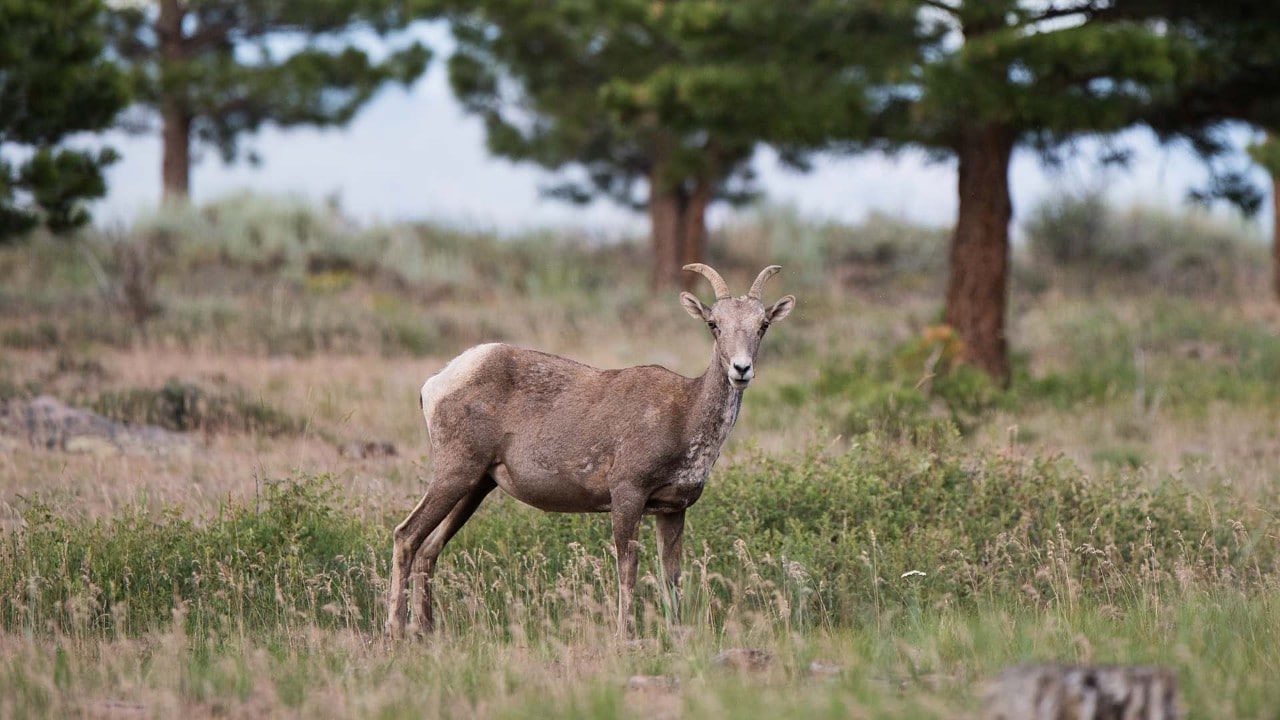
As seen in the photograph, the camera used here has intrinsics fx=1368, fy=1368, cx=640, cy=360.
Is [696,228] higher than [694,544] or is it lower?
higher

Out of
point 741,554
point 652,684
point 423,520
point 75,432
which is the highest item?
point 75,432

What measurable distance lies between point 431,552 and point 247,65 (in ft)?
66.3

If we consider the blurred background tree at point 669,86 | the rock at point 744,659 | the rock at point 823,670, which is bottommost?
the rock at point 823,670

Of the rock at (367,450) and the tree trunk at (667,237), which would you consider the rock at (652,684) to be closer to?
the rock at (367,450)

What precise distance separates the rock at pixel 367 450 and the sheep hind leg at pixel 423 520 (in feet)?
12.2

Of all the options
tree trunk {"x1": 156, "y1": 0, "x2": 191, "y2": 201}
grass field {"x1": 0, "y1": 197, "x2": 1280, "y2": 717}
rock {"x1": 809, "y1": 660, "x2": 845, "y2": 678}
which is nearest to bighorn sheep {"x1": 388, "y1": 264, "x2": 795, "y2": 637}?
grass field {"x1": 0, "y1": 197, "x2": 1280, "y2": 717}

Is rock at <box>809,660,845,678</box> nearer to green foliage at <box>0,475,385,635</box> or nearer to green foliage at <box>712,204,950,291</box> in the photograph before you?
green foliage at <box>0,475,385,635</box>

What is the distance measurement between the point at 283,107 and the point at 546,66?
6.49 metres

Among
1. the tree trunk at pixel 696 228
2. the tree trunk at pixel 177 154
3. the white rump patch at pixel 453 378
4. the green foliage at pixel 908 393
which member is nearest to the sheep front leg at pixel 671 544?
the white rump patch at pixel 453 378

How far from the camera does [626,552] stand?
692 centimetres

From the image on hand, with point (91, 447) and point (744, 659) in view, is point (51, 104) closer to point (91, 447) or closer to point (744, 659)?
point (91, 447)

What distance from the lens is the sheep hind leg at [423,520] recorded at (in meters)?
7.23

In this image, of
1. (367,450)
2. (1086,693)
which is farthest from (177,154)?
(1086,693)

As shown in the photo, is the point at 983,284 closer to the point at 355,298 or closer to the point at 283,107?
the point at 355,298
